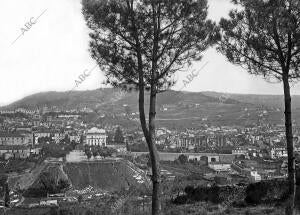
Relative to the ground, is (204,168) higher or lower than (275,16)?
lower

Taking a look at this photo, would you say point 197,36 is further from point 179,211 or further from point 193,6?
point 179,211

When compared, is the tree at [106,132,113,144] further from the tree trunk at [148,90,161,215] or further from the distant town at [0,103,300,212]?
the tree trunk at [148,90,161,215]

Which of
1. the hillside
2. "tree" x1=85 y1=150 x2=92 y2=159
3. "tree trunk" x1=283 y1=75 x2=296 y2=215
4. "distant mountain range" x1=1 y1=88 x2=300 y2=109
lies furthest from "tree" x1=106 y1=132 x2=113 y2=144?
"tree trunk" x1=283 y1=75 x2=296 y2=215

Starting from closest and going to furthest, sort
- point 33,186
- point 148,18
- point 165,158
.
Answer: point 148,18 → point 33,186 → point 165,158

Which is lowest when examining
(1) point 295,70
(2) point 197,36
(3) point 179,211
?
(3) point 179,211

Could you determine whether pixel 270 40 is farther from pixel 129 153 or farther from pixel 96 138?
pixel 96 138

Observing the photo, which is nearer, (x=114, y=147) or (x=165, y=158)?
(x=165, y=158)

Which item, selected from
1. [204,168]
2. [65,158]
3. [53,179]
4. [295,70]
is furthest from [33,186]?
[295,70]
